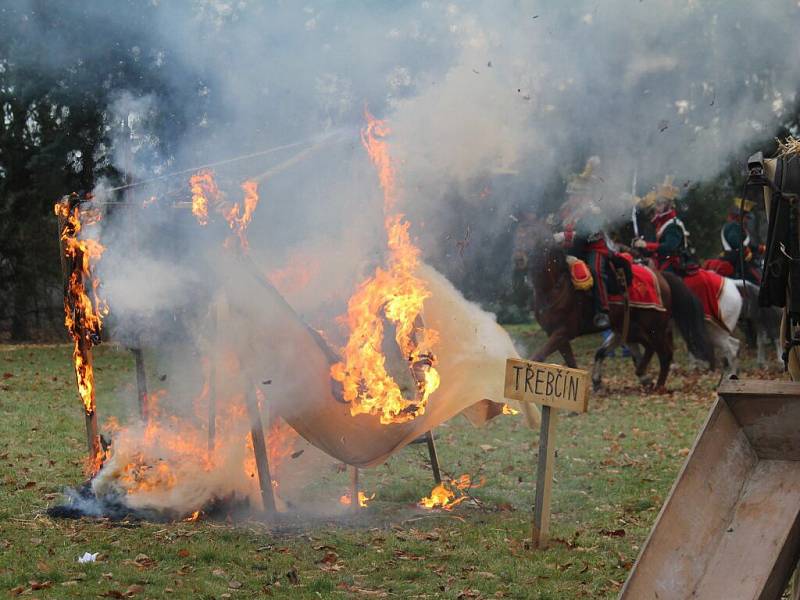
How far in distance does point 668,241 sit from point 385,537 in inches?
462

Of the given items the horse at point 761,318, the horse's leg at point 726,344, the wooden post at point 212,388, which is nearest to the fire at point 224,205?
the wooden post at point 212,388

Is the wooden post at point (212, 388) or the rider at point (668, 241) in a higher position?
the rider at point (668, 241)

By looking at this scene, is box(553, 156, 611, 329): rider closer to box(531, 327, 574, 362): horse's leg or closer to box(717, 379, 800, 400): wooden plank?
box(531, 327, 574, 362): horse's leg

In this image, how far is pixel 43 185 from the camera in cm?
2102

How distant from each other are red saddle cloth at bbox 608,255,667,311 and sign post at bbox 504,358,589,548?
8870 millimetres

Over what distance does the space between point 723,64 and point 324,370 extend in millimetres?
6583

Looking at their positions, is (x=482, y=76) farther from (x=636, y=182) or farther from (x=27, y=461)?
(x=636, y=182)

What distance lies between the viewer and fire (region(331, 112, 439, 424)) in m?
7.12

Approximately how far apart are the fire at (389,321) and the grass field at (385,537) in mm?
946

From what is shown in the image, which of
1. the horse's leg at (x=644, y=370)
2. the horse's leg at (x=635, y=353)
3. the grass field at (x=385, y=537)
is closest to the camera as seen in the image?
the grass field at (x=385, y=537)

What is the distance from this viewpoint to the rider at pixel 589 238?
14.3m

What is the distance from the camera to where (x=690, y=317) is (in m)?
16.0

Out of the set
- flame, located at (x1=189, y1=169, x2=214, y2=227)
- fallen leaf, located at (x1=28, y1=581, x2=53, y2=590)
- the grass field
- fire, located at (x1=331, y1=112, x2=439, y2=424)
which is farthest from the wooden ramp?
flame, located at (x1=189, y1=169, x2=214, y2=227)

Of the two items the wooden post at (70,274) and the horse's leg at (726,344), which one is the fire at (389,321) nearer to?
the wooden post at (70,274)
